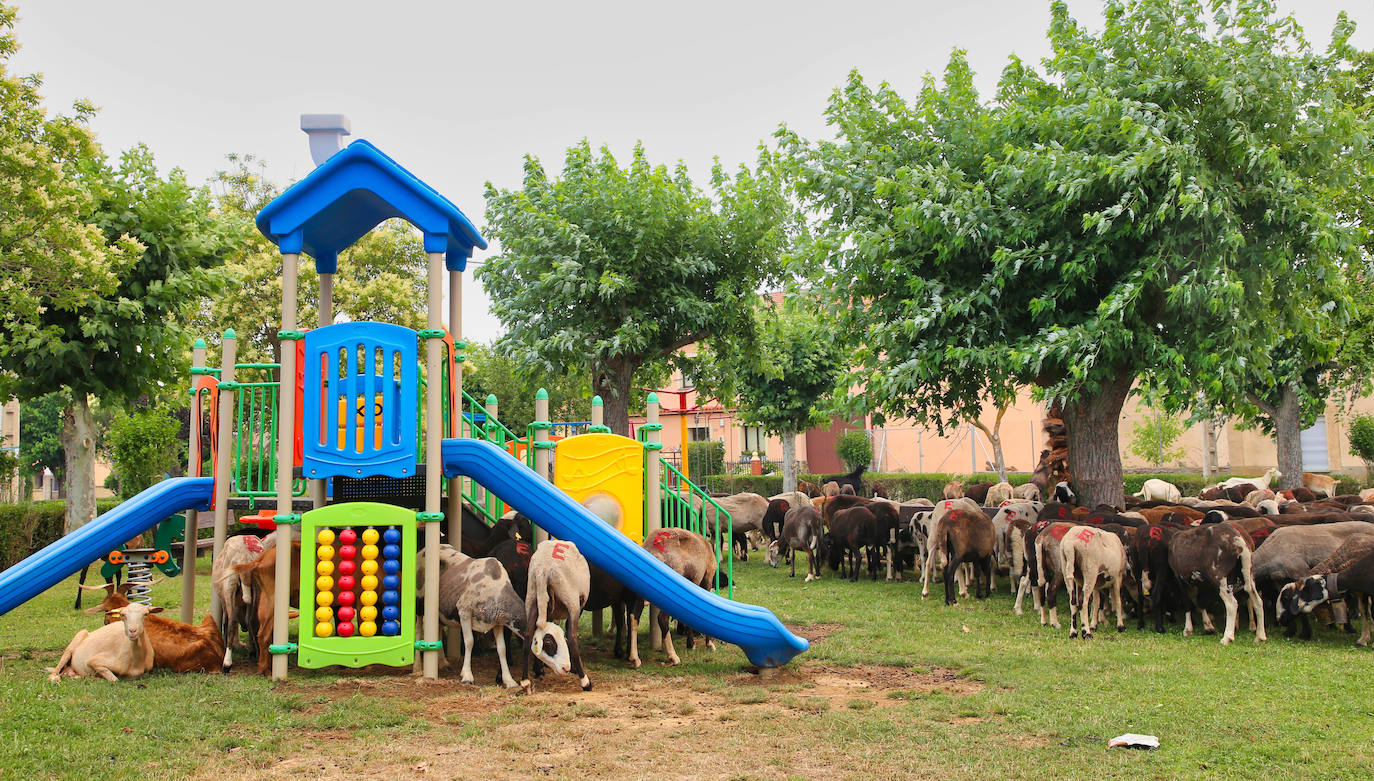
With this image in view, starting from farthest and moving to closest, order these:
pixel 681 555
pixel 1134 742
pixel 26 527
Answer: pixel 26 527, pixel 681 555, pixel 1134 742

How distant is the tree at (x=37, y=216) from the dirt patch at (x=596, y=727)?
7.23 metres

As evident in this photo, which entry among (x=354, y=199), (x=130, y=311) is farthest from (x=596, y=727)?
(x=130, y=311)

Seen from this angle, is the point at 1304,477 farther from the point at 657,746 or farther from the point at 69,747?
the point at 69,747

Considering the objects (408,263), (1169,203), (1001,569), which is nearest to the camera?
(1169,203)

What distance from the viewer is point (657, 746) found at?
242 inches

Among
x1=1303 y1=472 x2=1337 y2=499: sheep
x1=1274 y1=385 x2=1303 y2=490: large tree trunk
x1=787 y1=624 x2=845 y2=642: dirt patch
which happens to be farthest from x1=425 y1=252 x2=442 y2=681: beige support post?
x1=1303 y1=472 x2=1337 y2=499: sheep

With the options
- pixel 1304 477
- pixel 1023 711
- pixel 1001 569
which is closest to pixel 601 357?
pixel 1001 569

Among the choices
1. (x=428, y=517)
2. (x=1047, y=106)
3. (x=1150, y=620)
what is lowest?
(x=1150, y=620)

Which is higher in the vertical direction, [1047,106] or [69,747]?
[1047,106]

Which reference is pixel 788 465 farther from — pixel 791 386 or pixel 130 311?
pixel 130 311

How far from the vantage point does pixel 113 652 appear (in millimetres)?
7898

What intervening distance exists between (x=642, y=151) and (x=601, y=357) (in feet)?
13.4

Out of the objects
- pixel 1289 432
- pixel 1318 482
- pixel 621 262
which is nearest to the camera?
pixel 621 262

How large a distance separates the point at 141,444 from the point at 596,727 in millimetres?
16400
